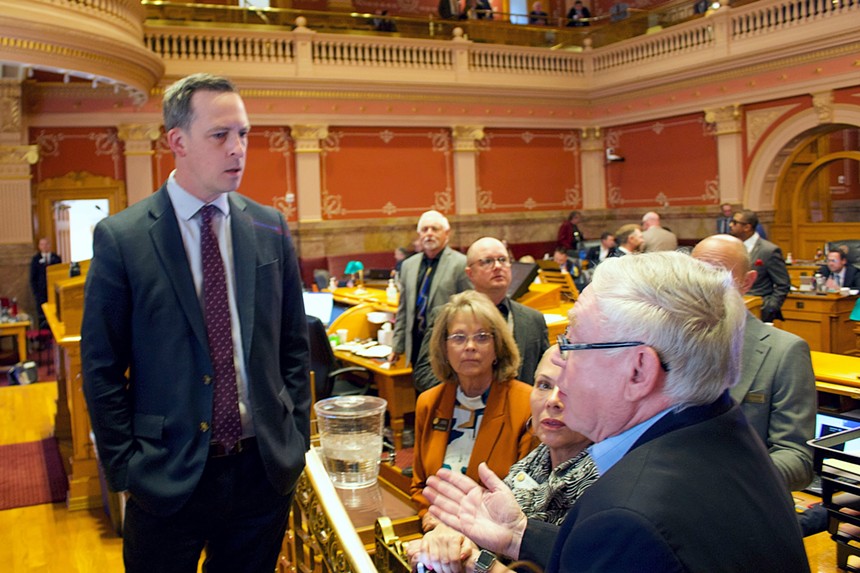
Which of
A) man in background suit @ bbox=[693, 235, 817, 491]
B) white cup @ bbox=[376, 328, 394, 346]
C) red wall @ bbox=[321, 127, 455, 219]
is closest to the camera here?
man in background suit @ bbox=[693, 235, 817, 491]

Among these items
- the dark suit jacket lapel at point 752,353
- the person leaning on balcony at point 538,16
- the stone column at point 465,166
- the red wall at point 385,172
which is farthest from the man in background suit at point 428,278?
the person leaning on balcony at point 538,16

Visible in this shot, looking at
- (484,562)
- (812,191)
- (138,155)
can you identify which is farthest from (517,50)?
(484,562)

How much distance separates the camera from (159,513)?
1.69m

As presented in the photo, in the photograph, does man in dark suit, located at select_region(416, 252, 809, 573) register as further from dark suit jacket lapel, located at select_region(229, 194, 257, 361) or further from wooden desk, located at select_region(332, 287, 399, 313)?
wooden desk, located at select_region(332, 287, 399, 313)

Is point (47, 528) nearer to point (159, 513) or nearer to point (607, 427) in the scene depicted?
point (159, 513)

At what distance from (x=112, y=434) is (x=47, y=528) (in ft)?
8.39

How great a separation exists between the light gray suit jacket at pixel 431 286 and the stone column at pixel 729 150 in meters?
8.43

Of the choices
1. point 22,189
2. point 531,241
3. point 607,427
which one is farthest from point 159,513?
point 531,241

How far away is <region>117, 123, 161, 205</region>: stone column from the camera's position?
10.5 metres

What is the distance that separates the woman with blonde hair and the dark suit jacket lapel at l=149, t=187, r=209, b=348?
3.21 feet

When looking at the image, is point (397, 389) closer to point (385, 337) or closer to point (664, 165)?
point (385, 337)

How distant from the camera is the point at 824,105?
10273 millimetres

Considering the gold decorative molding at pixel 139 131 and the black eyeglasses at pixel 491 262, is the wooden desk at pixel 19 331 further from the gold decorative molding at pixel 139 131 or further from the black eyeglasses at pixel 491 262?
the black eyeglasses at pixel 491 262

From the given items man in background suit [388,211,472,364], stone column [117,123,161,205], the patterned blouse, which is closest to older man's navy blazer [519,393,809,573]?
the patterned blouse
